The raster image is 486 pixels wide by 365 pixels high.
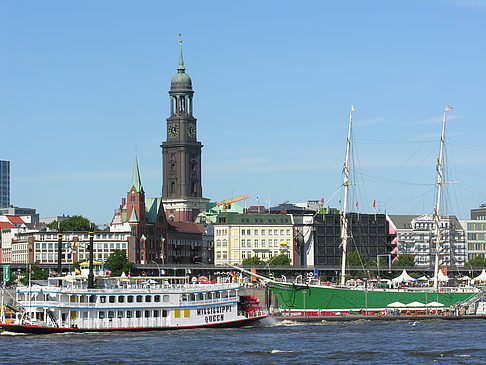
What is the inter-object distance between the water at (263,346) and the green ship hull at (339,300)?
520 inches

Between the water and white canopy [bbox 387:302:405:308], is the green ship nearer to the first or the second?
white canopy [bbox 387:302:405:308]

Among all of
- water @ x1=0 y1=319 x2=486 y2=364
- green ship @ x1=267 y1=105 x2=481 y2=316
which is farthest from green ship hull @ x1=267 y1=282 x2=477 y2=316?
water @ x1=0 y1=319 x2=486 y2=364

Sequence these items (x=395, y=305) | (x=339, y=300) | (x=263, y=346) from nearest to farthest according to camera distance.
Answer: (x=263, y=346), (x=395, y=305), (x=339, y=300)

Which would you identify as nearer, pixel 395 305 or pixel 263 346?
pixel 263 346

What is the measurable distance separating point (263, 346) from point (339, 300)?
3476 cm

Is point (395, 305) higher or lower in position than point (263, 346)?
higher

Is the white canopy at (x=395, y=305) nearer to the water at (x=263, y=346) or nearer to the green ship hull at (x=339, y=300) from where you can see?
the green ship hull at (x=339, y=300)

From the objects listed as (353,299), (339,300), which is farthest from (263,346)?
(353,299)

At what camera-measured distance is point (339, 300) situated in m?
134

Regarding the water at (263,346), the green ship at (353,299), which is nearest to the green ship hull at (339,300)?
the green ship at (353,299)

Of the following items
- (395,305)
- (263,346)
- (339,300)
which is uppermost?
(339,300)

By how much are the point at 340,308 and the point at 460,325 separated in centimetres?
1581

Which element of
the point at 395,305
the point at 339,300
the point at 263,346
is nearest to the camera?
the point at 263,346

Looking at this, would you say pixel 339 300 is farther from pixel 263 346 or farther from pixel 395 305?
pixel 263 346
